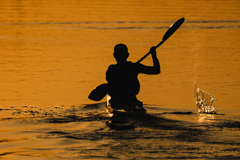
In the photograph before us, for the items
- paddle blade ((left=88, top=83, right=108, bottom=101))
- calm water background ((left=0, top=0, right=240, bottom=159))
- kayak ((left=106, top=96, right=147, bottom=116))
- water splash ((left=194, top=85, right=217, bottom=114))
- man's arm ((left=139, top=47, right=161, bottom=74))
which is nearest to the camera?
calm water background ((left=0, top=0, right=240, bottom=159))

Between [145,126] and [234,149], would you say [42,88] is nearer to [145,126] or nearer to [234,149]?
[145,126]

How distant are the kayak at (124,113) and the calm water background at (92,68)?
1.73 feet

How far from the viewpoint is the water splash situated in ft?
42.3

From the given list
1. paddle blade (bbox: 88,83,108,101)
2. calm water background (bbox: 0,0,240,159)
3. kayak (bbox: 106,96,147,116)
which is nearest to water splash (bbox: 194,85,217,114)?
calm water background (bbox: 0,0,240,159)

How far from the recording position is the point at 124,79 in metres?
11.8

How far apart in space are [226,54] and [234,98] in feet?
24.7

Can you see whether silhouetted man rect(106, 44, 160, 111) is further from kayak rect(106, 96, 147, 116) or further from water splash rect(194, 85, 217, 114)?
water splash rect(194, 85, 217, 114)

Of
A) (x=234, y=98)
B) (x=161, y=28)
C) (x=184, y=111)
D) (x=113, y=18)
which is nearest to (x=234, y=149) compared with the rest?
(x=184, y=111)

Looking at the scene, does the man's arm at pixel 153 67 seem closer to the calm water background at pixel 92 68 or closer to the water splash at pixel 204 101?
the calm water background at pixel 92 68

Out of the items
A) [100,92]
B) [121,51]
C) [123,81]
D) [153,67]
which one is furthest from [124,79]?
[100,92]

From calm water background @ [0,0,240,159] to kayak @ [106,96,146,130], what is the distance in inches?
20.7

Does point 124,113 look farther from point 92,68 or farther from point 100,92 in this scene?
point 92,68

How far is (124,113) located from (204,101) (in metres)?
2.77

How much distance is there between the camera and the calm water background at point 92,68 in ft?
33.6
